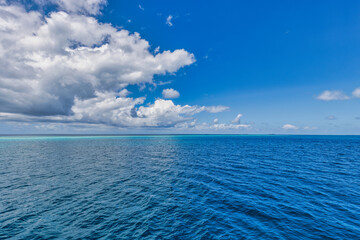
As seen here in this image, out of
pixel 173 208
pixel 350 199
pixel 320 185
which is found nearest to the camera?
pixel 173 208

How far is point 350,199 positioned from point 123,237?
1062 inches

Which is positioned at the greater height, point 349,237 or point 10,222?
point 349,237

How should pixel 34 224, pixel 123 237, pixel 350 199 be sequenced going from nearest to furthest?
pixel 123 237 < pixel 34 224 < pixel 350 199

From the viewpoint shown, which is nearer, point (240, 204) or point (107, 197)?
point (240, 204)

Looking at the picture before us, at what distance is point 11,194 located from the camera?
20.8m

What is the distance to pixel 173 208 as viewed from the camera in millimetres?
17297

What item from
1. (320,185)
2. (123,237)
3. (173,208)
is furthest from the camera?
(320,185)

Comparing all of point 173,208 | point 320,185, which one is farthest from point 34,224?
point 320,185

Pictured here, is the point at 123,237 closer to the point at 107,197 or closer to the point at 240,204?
the point at 107,197

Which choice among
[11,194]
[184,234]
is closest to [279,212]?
[184,234]

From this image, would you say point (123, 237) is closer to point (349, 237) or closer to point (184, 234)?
point (184, 234)

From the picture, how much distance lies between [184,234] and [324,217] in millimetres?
14250

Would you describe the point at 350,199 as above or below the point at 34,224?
above

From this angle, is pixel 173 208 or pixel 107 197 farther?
pixel 107 197
